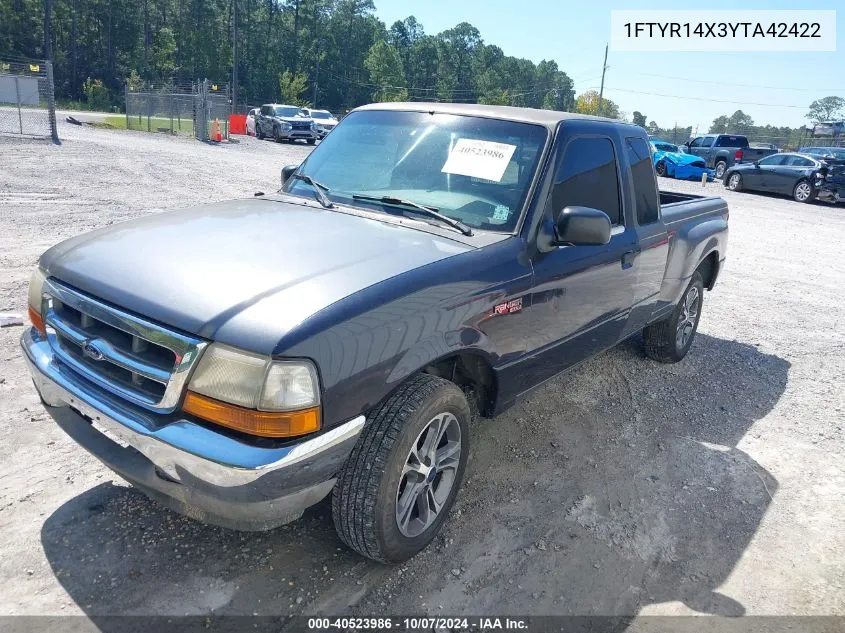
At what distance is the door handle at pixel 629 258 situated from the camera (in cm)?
400

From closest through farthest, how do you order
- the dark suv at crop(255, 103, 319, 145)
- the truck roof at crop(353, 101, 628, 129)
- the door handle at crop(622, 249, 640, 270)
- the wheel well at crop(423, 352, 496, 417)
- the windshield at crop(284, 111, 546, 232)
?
the wheel well at crop(423, 352, 496, 417) < the windshield at crop(284, 111, 546, 232) < the truck roof at crop(353, 101, 628, 129) < the door handle at crop(622, 249, 640, 270) < the dark suv at crop(255, 103, 319, 145)

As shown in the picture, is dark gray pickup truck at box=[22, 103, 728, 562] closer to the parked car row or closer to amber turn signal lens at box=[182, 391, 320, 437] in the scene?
amber turn signal lens at box=[182, 391, 320, 437]

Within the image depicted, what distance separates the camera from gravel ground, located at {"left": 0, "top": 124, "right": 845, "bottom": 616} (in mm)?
2658

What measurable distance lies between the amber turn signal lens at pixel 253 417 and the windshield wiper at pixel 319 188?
152cm

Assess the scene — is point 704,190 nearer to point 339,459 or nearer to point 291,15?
point 339,459

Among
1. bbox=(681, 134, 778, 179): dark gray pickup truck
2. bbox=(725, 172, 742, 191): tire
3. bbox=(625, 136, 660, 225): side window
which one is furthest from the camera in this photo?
bbox=(681, 134, 778, 179): dark gray pickup truck

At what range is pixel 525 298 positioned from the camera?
3148 mm

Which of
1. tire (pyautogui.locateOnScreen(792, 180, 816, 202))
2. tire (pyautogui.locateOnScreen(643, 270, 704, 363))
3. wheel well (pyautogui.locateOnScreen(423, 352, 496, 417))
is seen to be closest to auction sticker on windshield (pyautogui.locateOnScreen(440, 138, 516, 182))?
wheel well (pyautogui.locateOnScreen(423, 352, 496, 417))

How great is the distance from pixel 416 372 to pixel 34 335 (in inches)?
70.6

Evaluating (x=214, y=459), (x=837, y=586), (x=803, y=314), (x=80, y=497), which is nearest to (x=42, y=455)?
(x=80, y=497)

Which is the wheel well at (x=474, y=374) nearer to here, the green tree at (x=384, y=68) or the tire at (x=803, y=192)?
the tire at (x=803, y=192)

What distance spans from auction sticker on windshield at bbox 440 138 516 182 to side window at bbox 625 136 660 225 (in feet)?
4.11

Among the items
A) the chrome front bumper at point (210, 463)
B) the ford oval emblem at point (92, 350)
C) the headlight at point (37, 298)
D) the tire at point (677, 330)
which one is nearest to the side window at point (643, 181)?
the tire at point (677, 330)

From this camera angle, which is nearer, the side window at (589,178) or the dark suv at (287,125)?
the side window at (589,178)
